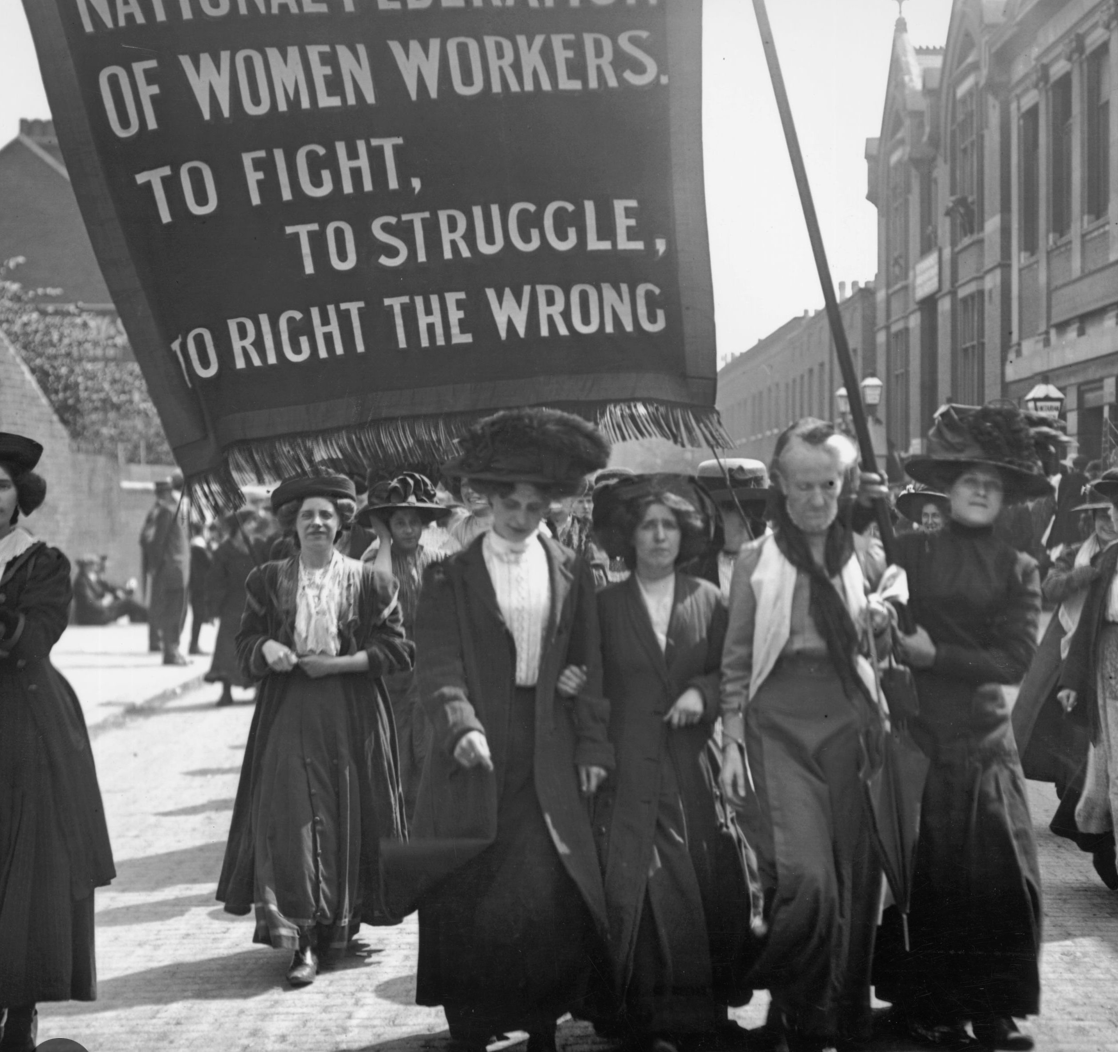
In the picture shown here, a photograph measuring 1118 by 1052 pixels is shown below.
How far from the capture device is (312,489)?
6.02 metres

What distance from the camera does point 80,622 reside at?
25109 mm

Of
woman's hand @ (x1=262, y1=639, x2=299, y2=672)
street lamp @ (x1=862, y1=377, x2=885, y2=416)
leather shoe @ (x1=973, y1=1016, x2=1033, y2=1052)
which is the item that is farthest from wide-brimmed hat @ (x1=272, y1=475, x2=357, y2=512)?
street lamp @ (x1=862, y1=377, x2=885, y2=416)

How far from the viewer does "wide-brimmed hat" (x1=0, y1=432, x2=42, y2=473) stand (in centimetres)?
488

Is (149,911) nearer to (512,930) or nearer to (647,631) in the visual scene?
(512,930)

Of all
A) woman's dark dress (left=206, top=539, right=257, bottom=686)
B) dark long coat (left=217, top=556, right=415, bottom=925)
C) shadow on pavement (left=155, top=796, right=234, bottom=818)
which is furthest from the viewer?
woman's dark dress (left=206, top=539, right=257, bottom=686)

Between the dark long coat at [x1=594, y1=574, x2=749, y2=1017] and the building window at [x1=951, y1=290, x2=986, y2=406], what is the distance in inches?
198

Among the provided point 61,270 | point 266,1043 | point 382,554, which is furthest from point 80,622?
point 266,1043

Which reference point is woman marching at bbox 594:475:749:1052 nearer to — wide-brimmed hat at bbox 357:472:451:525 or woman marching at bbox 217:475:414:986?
woman marching at bbox 217:475:414:986

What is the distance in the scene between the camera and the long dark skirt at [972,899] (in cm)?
479

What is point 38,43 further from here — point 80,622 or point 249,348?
point 80,622

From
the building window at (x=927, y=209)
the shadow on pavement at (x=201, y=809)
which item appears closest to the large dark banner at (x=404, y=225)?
the building window at (x=927, y=209)

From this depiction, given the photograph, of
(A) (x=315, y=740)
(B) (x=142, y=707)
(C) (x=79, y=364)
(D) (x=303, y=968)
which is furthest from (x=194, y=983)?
(C) (x=79, y=364)

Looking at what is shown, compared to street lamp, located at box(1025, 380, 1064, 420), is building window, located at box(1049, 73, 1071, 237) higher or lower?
higher

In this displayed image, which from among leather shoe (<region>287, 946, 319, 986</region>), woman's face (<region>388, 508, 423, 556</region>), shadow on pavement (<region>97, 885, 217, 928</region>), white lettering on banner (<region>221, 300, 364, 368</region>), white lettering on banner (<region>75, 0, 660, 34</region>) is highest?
white lettering on banner (<region>75, 0, 660, 34</region>)
